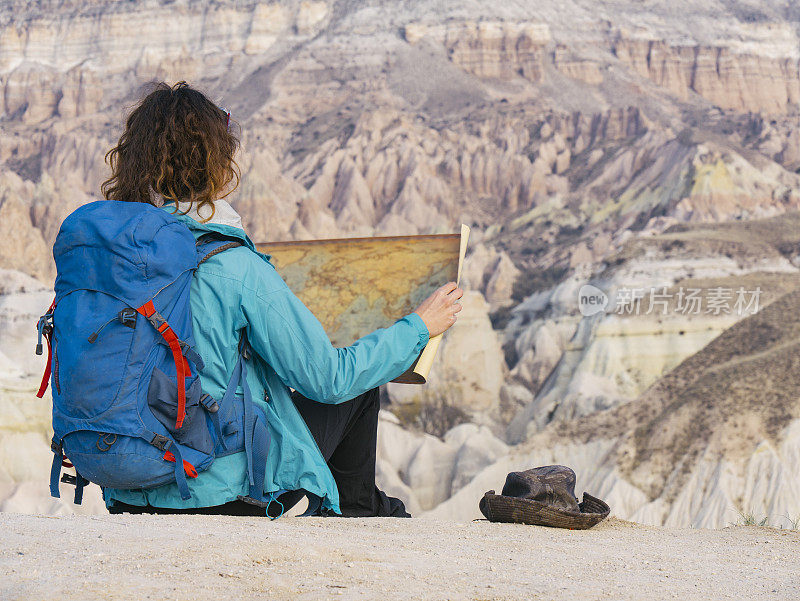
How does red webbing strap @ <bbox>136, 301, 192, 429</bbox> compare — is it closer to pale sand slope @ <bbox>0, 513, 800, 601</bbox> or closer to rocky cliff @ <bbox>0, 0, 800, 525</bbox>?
pale sand slope @ <bbox>0, 513, 800, 601</bbox>

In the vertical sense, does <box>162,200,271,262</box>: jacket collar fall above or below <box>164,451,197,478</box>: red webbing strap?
above

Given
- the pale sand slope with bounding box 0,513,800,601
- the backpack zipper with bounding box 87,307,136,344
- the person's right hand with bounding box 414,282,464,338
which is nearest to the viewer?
the pale sand slope with bounding box 0,513,800,601

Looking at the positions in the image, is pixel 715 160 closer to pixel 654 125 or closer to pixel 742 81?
pixel 654 125

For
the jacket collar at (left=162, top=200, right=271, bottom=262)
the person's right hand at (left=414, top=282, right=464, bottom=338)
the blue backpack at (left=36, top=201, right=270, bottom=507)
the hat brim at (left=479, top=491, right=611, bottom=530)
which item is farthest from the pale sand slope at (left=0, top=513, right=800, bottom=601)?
the jacket collar at (left=162, top=200, right=271, bottom=262)

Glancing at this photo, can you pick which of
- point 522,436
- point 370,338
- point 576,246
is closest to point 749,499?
point 522,436

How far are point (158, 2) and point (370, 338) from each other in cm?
4328

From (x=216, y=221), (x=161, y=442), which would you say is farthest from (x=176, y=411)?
(x=216, y=221)

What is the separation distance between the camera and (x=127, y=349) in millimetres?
1848

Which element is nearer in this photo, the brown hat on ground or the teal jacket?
the teal jacket

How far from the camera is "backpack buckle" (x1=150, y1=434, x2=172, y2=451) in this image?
1.90m

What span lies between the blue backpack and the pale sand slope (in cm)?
16

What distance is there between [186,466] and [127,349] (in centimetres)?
28

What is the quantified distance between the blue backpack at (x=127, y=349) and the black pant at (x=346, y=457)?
29 centimetres

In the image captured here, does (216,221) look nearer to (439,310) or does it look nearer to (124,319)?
(124,319)
